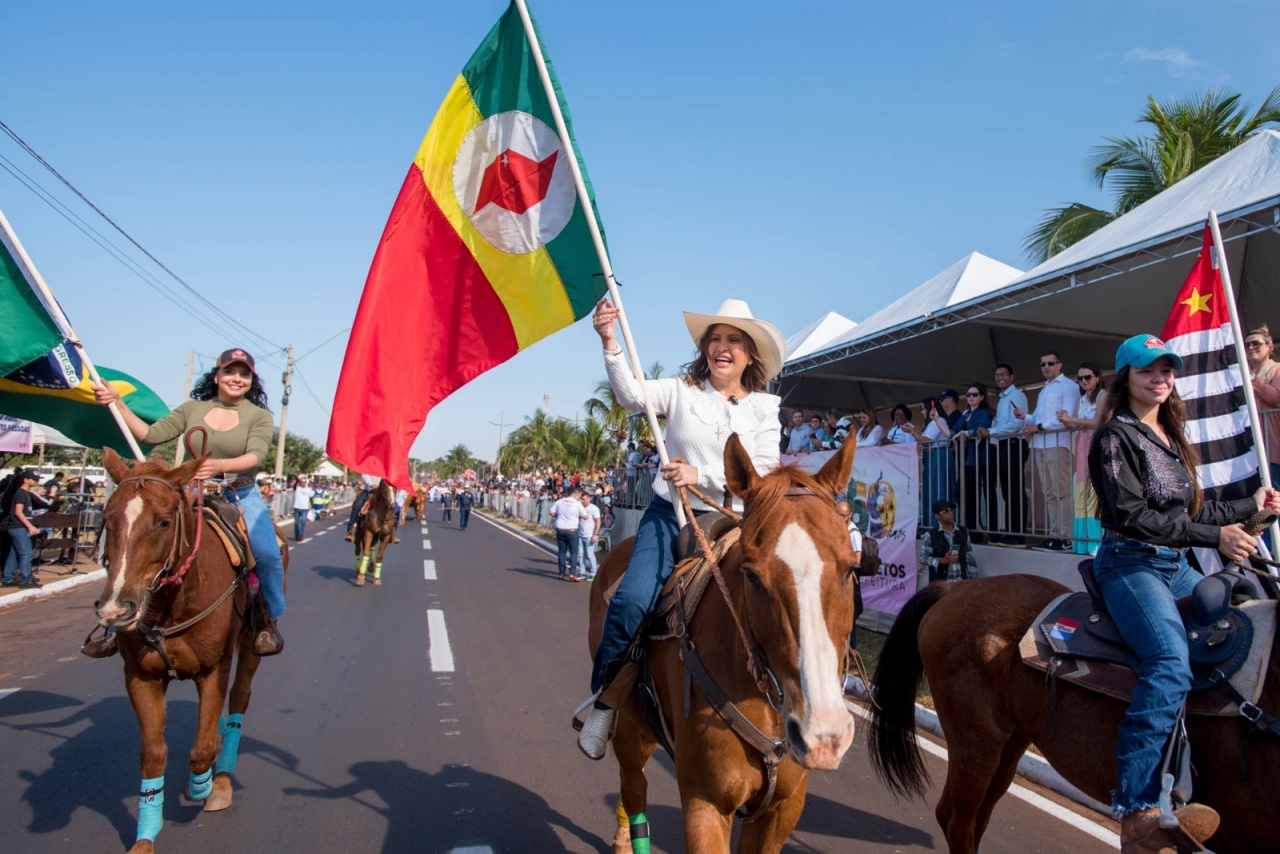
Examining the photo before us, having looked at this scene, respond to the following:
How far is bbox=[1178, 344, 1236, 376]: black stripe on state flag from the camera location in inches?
219

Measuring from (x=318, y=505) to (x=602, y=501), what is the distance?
1870cm

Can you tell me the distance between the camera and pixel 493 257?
4887mm

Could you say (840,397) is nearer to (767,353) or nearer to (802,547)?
(767,353)

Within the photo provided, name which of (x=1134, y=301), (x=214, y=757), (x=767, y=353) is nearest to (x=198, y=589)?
(x=214, y=757)

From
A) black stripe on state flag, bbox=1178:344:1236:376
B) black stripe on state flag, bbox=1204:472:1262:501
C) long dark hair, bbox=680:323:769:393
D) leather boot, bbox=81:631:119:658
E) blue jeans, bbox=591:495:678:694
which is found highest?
black stripe on state flag, bbox=1178:344:1236:376

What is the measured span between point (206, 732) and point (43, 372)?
8.25 ft

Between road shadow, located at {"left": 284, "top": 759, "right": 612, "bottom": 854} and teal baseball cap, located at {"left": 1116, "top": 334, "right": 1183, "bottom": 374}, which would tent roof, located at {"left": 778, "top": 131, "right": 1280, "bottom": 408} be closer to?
teal baseball cap, located at {"left": 1116, "top": 334, "right": 1183, "bottom": 374}

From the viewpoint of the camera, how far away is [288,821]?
4.67 metres

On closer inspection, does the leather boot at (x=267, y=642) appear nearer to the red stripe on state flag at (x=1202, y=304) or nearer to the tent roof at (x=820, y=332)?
the red stripe on state flag at (x=1202, y=304)

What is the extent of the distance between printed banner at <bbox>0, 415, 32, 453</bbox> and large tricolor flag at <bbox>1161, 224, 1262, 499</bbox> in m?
20.0

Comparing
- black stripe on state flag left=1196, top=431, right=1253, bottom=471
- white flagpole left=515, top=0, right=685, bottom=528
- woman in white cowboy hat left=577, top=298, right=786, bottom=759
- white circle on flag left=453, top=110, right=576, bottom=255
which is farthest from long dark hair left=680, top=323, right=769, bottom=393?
black stripe on state flag left=1196, top=431, right=1253, bottom=471

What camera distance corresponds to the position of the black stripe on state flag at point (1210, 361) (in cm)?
557

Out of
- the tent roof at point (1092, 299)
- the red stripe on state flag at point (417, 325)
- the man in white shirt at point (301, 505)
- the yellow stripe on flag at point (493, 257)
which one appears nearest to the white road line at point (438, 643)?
the red stripe on state flag at point (417, 325)

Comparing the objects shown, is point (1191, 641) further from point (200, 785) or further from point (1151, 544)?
point (200, 785)
